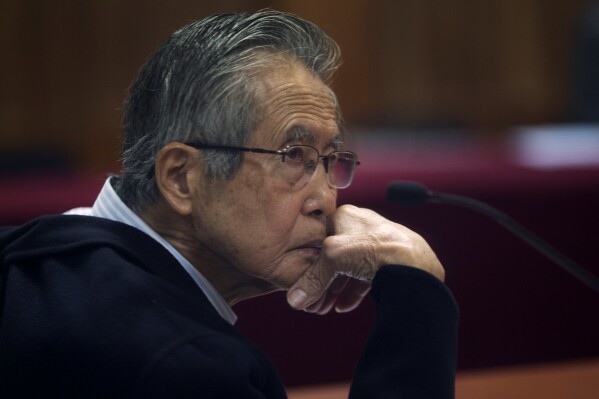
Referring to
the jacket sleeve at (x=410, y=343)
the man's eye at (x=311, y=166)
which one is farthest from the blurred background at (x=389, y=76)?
the jacket sleeve at (x=410, y=343)

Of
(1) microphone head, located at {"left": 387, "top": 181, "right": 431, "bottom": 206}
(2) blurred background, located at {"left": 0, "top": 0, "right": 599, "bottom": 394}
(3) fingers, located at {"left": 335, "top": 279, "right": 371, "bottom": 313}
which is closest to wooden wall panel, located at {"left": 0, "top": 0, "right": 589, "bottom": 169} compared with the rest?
(2) blurred background, located at {"left": 0, "top": 0, "right": 599, "bottom": 394}

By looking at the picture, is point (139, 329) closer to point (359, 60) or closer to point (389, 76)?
point (359, 60)

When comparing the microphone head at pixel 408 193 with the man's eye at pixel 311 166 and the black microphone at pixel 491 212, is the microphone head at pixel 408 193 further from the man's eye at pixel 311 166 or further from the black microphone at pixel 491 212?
the man's eye at pixel 311 166

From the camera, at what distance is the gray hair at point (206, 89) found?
137 cm

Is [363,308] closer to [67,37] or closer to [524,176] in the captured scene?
[524,176]

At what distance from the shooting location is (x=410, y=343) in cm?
124

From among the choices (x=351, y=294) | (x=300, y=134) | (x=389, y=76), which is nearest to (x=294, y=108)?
(x=300, y=134)

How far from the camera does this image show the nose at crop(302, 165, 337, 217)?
1431 millimetres

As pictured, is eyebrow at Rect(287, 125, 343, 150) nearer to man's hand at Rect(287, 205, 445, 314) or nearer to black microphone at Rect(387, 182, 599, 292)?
man's hand at Rect(287, 205, 445, 314)

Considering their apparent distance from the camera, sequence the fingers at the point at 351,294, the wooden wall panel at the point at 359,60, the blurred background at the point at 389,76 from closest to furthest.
Answer: the fingers at the point at 351,294 < the blurred background at the point at 389,76 < the wooden wall panel at the point at 359,60

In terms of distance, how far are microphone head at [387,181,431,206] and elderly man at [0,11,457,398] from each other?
157mm

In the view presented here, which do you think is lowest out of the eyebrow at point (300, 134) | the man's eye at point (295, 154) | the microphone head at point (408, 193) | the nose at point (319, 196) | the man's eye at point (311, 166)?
the microphone head at point (408, 193)

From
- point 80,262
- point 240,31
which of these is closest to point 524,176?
point 240,31

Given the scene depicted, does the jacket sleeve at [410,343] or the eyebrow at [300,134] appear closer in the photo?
the jacket sleeve at [410,343]
